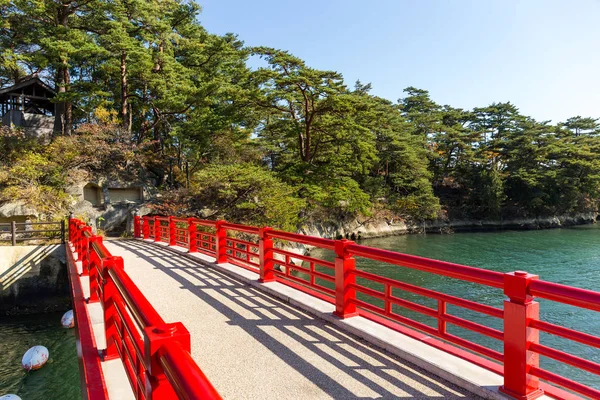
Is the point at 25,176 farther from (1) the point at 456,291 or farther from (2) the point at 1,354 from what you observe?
(1) the point at 456,291

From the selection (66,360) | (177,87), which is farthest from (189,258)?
(177,87)

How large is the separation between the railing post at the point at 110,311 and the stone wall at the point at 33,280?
38.2ft

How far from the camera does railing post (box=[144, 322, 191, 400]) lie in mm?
1550

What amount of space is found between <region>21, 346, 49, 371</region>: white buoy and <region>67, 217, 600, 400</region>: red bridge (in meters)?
4.23

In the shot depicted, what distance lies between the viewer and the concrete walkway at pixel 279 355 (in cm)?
307

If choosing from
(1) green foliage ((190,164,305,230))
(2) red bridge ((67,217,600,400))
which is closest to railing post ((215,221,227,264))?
(2) red bridge ((67,217,600,400))

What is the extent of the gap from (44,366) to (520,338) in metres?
10.3

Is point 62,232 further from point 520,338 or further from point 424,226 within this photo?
point 424,226

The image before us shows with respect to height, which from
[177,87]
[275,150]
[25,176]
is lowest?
[25,176]

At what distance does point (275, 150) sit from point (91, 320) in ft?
74.2

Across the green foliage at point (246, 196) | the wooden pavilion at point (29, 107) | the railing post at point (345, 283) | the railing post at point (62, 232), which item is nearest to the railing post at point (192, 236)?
the railing post at point (62, 232)

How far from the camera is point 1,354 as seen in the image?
9.32 metres

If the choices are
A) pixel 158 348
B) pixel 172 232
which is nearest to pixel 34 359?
pixel 172 232

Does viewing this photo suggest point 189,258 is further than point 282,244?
No
